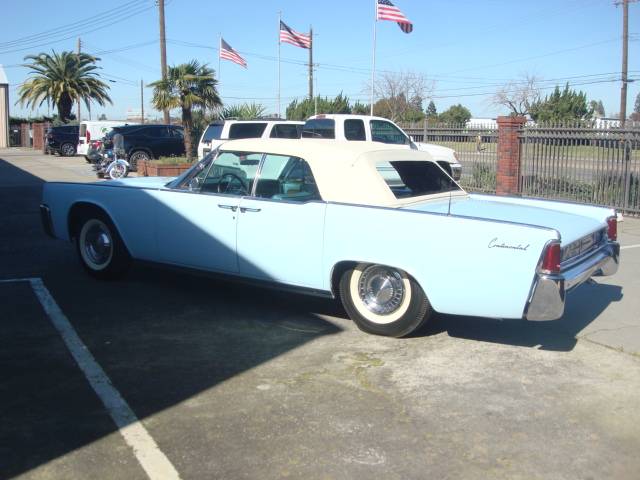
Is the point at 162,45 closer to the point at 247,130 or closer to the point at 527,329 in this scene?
the point at 247,130

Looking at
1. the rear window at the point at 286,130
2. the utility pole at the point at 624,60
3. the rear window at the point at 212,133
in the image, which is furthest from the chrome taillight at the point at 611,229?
the utility pole at the point at 624,60

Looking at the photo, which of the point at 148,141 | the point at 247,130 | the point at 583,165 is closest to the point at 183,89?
the point at 148,141

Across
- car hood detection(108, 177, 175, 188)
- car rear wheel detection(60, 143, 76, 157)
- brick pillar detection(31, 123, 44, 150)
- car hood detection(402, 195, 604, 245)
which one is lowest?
car hood detection(402, 195, 604, 245)

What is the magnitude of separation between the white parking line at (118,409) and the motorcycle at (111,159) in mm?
14541

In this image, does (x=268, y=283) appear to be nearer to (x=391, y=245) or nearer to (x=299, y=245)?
(x=299, y=245)

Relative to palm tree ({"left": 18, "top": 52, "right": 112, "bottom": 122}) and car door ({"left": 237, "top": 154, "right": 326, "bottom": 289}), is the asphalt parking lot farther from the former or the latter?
palm tree ({"left": 18, "top": 52, "right": 112, "bottom": 122})

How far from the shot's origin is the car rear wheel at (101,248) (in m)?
7.41

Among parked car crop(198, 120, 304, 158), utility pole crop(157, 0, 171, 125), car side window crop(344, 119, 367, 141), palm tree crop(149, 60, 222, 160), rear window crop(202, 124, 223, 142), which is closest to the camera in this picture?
car side window crop(344, 119, 367, 141)

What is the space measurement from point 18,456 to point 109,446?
0.45 m

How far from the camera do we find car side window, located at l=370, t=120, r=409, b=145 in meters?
16.9

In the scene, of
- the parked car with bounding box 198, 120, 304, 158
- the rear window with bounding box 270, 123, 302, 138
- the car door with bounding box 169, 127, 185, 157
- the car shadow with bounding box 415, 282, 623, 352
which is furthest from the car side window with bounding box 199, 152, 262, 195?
the car door with bounding box 169, 127, 185, 157

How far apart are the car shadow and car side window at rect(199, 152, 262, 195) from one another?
6.69 ft

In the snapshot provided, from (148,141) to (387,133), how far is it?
35.6 feet

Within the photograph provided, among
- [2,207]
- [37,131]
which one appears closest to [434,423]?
[2,207]
